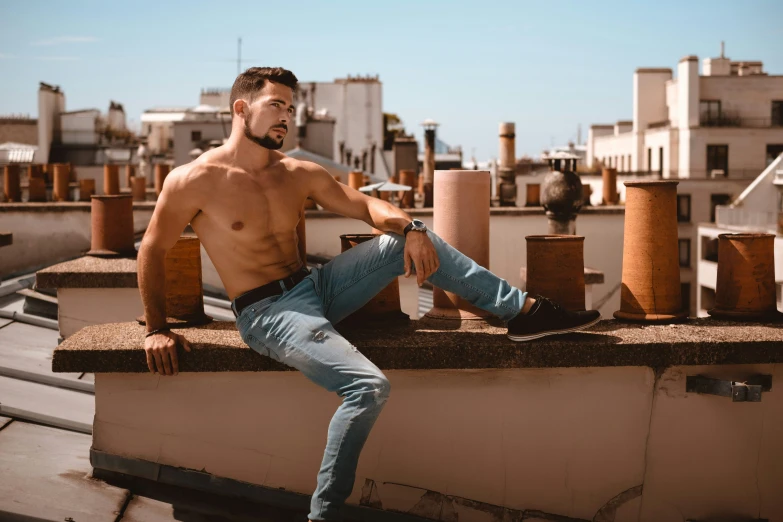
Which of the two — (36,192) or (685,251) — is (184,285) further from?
(685,251)

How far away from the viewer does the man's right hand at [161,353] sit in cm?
389

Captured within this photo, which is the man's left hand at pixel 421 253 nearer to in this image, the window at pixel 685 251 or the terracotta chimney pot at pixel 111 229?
the terracotta chimney pot at pixel 111 229

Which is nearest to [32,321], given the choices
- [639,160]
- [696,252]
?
[696,252]

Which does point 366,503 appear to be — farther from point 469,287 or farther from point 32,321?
point 32,321

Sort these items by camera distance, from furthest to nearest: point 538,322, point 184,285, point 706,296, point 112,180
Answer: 1. point 706,296
2. point 112,180
3. point 184,285
4. point 538,322

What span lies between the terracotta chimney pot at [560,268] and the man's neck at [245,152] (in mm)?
1382

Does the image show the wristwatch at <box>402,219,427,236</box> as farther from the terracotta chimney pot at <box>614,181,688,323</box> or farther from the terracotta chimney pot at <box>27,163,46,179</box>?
the terracotta chimney pot at <box>27,163,46,179</box>

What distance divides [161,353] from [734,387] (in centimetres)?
249

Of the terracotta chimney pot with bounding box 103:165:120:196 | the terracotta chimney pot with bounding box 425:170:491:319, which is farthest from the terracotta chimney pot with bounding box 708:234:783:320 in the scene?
the terracotta chimney pot with bounding box 103:165:120:196

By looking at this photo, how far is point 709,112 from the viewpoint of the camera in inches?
1953

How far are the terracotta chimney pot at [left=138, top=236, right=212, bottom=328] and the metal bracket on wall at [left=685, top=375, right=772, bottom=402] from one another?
7.76 ft

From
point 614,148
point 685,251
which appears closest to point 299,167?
point 685,251

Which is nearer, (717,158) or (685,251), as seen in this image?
(685,251)

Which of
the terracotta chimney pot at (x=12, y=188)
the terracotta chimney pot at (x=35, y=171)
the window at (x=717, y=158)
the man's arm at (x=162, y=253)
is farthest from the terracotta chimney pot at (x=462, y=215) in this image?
the window at (x=717, y=158)
